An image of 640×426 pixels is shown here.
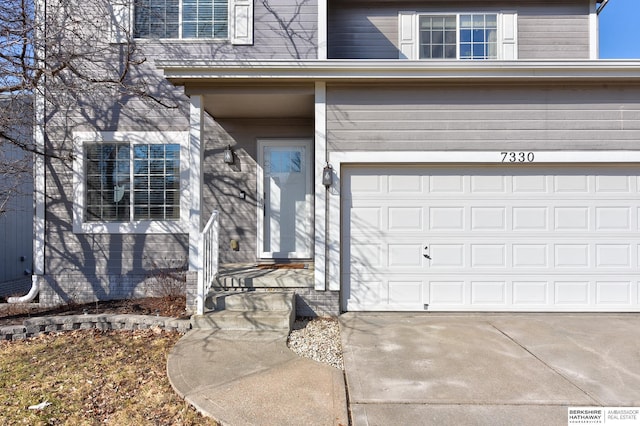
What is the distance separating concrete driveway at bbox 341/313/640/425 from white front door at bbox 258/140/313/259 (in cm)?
202

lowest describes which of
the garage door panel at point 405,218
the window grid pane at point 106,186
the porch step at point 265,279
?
the porch step at point 265,279

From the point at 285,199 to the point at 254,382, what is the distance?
397 cm

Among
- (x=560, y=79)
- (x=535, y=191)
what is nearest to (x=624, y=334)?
(x=535, y=191)

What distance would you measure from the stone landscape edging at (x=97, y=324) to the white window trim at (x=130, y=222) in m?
1.95

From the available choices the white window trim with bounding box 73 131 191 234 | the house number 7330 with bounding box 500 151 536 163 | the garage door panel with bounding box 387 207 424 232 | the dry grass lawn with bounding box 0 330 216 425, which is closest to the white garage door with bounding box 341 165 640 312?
the garage door panel with bounding box 387 207 424 232

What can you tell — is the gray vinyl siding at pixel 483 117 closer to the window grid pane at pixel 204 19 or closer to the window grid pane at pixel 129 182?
the window grid pane at pixel 204 19


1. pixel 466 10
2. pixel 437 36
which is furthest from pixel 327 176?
pixel 466 10

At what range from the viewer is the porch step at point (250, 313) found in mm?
4430

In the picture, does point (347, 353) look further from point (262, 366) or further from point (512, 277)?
point (512, 277)

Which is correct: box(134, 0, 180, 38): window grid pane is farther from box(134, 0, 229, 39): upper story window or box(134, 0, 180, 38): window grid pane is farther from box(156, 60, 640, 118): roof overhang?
box(156, 60, 640, 118): roof overhang

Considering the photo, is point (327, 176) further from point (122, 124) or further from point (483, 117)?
point (122, 124)

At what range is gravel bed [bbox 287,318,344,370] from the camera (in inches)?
149

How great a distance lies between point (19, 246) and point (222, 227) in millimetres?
5881

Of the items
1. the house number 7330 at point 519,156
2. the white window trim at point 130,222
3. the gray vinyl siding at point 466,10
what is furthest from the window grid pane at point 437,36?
the white window trim at point 130,222
